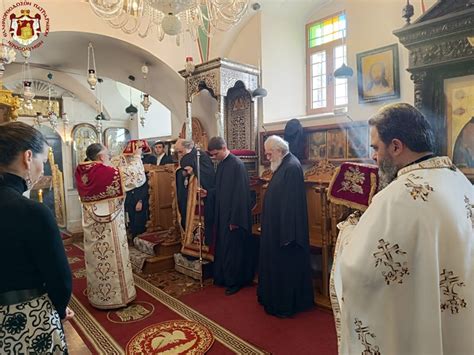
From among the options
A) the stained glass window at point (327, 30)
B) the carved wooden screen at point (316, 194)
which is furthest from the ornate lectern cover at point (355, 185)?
the stained glass window at point (327, 30)

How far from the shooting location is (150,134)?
9844mm

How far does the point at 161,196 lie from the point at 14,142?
4868 mm

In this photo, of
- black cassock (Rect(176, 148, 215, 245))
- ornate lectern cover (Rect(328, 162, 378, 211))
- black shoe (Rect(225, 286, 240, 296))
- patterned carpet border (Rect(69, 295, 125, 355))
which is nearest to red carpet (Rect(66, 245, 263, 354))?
patterned carpet border (Rect(69, 295, 125, 355))

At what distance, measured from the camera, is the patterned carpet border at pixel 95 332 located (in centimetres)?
276

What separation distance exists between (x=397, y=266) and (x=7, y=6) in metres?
5.17

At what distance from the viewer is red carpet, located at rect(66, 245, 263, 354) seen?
2764mm

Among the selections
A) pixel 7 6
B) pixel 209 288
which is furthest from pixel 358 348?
pixel 7 6

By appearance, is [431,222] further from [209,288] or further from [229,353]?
[209,288]

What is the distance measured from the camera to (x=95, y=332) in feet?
10.0

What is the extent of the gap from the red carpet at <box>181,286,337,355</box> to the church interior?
17mm

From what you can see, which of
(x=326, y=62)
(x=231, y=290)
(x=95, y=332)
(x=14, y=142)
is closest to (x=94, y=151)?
(x=95, y=332)

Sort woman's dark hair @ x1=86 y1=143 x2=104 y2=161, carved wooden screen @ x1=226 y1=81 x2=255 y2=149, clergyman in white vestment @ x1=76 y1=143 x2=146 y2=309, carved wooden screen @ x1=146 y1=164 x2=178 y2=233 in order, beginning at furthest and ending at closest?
carved wooden screen @ x1=146 y1=164 x2=178 y2=233
carved wooden screen @ x1=226 y1=81 x2=255 y2=149
woman's dark hair @ x1=86 y1=143 x2=104 y2=161
clergyman in white vestment @ x1=76 y1=143 x2=146 y2=309

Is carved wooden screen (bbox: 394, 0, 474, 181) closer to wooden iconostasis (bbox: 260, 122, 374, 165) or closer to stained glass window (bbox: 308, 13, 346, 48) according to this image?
wooden iconostasis (bbox: 260, 122, 374, 165)

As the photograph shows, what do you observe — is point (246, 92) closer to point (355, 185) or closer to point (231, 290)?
point (231, 290)
